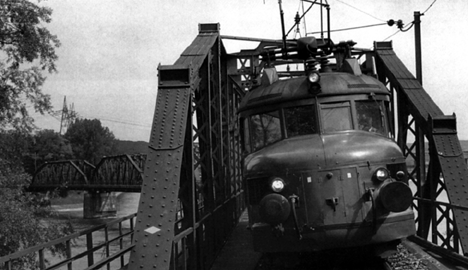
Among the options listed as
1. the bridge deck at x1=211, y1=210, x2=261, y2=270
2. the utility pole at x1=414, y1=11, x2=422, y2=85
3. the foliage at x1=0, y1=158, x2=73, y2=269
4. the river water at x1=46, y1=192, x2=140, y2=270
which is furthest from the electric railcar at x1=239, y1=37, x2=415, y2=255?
the river water at x1=46, y1=192, x2=140, y2=270

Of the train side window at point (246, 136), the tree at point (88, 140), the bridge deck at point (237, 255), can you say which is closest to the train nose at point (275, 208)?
the train side window at point (246, 136)

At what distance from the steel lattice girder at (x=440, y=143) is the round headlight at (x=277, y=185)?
126 inches

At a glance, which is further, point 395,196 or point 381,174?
point 381,174

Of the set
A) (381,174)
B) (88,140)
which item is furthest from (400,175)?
(88,140)

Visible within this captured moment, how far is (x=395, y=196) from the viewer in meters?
8.02

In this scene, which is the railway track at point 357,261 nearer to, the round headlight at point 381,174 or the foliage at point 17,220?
the round headlight at point 381,174

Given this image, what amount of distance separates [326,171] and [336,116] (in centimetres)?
131

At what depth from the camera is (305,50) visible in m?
10.6

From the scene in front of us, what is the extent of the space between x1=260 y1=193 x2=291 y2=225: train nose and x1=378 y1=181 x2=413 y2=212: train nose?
1406 millimetres

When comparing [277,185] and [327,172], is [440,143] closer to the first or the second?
[327,172]

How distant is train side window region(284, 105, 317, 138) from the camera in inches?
367

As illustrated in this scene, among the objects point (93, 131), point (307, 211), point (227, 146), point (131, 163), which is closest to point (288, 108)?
point (307, 211)

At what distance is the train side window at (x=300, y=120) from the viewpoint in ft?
30.6

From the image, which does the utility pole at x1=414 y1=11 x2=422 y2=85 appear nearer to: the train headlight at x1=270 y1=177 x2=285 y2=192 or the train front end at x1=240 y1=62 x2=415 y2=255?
the train front end at x1=240 y1=62 x2=415 y2=255
